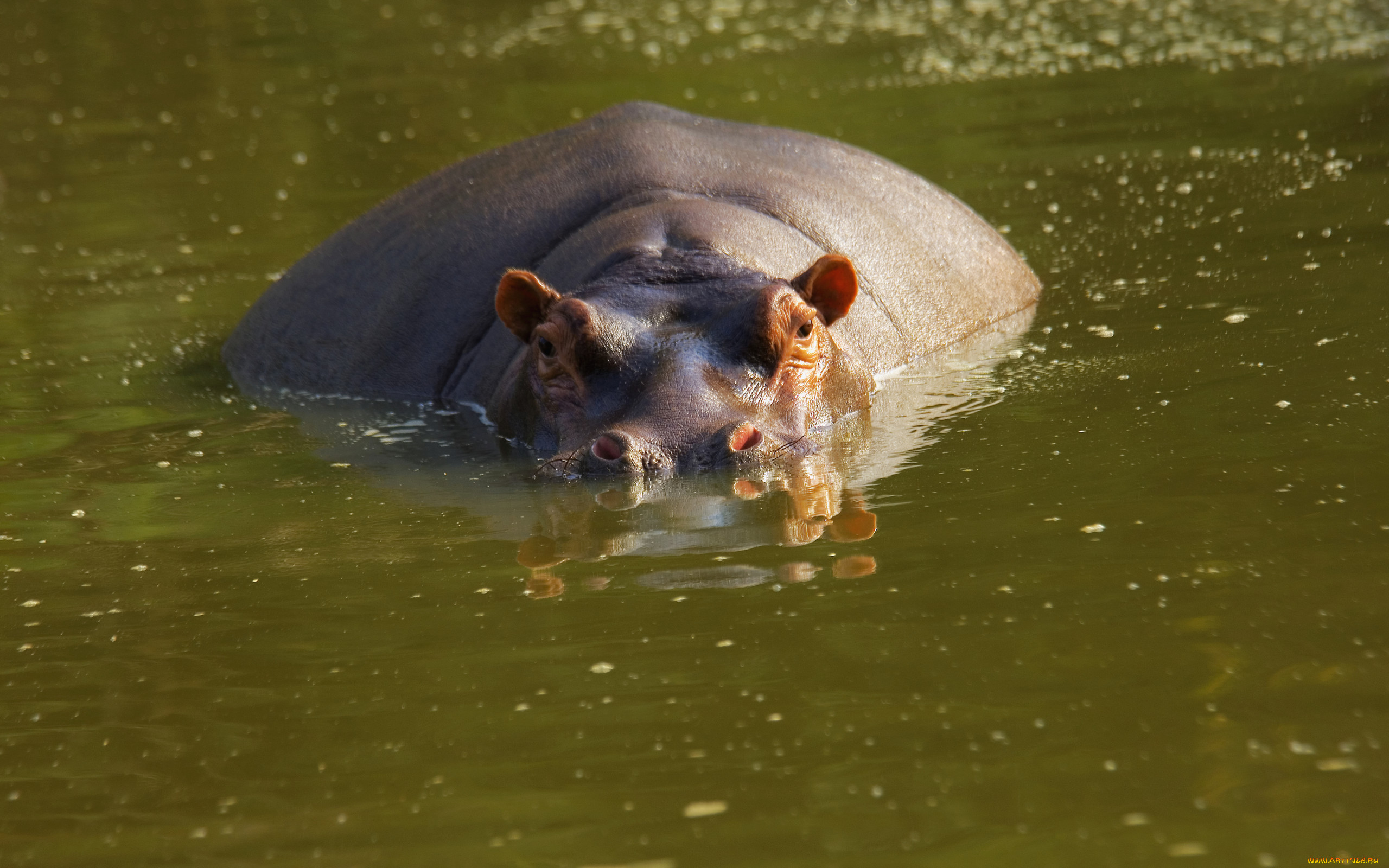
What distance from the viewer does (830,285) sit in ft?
19.9

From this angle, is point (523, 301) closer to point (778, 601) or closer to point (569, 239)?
point (569, 239)

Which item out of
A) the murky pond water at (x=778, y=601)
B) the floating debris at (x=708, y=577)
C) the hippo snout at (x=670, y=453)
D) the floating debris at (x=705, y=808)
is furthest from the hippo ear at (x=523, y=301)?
the floating debris at (x=705, y=808)

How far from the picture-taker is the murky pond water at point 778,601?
307 cm

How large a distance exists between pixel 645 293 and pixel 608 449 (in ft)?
3.37

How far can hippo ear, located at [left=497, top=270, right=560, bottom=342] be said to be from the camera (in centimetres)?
597

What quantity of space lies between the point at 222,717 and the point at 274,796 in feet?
1.49

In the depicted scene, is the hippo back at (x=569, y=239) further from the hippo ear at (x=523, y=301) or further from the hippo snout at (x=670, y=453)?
the hippo snout at (x=670, y=453)

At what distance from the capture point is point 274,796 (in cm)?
330

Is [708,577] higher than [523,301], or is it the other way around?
[523,301]

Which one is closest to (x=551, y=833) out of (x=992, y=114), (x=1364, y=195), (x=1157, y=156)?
(x=1364, y=195)

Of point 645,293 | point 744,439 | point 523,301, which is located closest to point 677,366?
point 744,439

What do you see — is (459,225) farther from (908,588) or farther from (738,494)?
(908,588)

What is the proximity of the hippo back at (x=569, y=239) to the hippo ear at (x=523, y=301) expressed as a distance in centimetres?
52

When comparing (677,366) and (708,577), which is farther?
(677,366)
